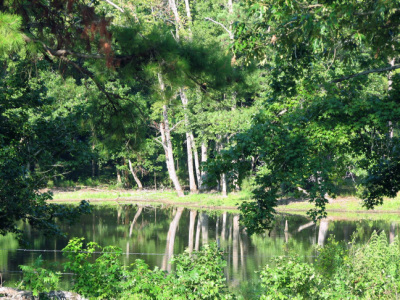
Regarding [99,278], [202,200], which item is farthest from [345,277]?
[202,200]

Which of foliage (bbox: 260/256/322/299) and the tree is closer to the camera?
foliage (bbox: 260/256/322/299)

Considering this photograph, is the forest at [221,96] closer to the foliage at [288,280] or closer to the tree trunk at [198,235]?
the foliage at [288,280]

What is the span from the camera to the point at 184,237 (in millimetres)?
22469

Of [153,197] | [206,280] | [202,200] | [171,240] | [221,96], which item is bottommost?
[171,240]

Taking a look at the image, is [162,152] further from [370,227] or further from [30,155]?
[30,155]

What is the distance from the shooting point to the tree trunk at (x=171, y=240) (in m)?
17.2

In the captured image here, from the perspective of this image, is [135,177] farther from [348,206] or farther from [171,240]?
[171,240]

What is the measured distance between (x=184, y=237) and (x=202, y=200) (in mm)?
10268

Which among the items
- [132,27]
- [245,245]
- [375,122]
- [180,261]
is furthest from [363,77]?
[245,245]

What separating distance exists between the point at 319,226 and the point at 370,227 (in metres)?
2.38

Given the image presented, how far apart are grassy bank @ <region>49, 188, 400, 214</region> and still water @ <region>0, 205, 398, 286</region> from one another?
1.66 metres

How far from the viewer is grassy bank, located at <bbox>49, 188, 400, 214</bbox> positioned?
29781 mm

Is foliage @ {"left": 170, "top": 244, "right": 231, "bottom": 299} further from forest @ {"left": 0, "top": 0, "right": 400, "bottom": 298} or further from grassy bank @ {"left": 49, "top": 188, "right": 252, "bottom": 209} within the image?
grassy bank @ {"left": 49, "top": 188, "right": 252, "bottom": 209}

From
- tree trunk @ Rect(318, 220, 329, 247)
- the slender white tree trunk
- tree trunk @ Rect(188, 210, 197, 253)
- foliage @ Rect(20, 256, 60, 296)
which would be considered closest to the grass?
the slender white tree trunk
